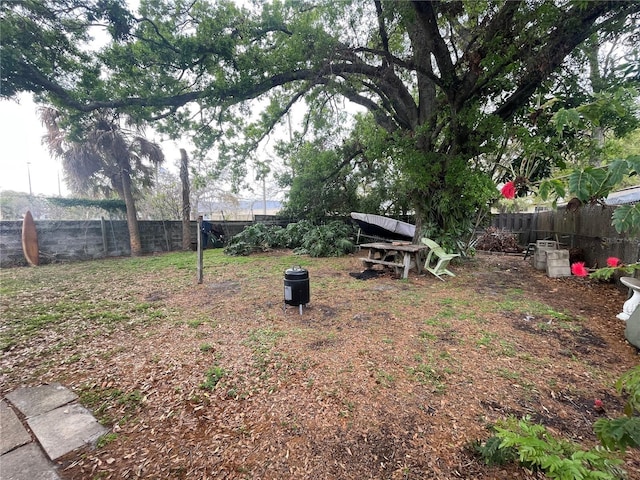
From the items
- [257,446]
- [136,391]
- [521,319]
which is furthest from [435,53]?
[136,391]

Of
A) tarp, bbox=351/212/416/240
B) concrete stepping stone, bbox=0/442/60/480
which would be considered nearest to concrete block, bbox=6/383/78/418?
concrete stepping stone, bbox=0/442/60/480

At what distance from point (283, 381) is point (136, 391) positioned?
114 cm

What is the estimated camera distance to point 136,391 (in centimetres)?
206

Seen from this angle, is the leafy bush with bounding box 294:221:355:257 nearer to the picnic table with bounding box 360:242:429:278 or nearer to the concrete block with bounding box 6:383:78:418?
the picnic table with bounding box 360:242:429:278

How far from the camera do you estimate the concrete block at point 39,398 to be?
6.14ft

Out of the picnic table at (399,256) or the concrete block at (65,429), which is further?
the picnic table at (399,256)

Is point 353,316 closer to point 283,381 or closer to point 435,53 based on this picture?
point 283,381

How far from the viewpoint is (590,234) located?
5.20 metres

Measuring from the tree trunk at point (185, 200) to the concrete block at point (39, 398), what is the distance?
26.6 ft

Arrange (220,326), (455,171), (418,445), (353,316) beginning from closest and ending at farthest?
1. (418,445)
2. (220,326)
3. (353,316)
4. (455,171)

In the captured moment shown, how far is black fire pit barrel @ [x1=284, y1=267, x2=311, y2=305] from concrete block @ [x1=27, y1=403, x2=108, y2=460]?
2061 mm

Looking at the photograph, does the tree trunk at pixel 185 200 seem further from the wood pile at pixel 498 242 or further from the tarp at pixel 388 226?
the wood pile at pixel 498 242

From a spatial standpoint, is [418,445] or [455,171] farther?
[455,171]

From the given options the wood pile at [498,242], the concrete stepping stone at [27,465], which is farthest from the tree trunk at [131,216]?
the wood pile at [498,242]
